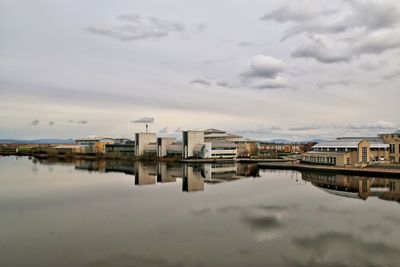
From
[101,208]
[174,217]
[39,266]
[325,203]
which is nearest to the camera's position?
[39,266]

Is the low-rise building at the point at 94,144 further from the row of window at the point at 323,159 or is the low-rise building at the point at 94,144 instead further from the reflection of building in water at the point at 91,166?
the row of window at the point at 323,159

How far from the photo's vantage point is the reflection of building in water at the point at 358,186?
53.2ft

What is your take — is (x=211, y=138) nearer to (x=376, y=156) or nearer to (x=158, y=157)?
(x=158, y=157)

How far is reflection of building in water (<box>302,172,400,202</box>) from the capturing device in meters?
16.2

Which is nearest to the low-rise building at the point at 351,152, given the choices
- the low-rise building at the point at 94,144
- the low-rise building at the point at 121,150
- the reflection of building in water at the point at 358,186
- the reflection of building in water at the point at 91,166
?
the reflection of building in water at the point at 358,186

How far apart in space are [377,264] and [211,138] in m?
43.3

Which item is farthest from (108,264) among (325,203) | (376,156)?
(376,156)

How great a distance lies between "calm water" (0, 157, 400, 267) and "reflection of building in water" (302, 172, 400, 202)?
0.06m

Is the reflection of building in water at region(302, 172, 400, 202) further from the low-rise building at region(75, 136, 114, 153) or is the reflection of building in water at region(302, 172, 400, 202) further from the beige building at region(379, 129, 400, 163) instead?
the low-rise building at region(75, 136, 114, 153)

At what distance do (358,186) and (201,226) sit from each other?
40.1 ft

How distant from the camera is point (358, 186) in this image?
18641 millimetres

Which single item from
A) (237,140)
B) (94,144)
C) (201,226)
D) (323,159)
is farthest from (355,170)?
(94,144)

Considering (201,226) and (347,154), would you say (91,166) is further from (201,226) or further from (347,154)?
(201,226)

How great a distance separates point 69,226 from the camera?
34.6ft
